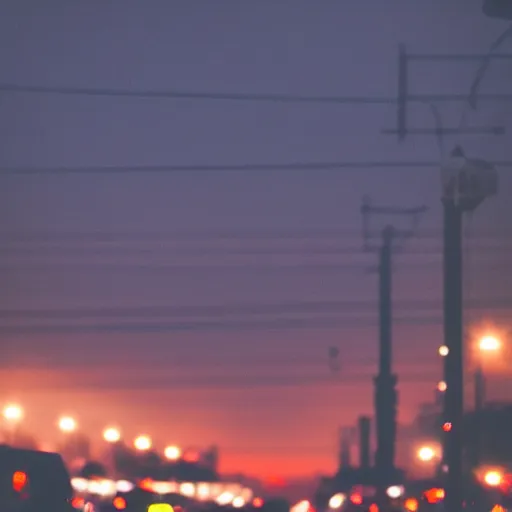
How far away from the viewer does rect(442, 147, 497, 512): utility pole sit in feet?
79.4

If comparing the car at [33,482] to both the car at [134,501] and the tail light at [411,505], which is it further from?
the tail light at [411,505]

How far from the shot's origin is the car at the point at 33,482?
832 inches

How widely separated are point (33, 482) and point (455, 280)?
8.63m

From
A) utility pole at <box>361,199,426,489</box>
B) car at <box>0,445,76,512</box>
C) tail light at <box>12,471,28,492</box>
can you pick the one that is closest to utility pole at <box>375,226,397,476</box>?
utility pole at <box>361,199,426,489</box>

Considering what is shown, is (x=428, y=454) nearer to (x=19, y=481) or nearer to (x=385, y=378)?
(x=385, y=378)

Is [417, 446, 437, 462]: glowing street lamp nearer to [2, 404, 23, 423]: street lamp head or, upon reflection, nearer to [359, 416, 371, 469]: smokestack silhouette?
[359, 416, 371, 469]: smokestack silhouette

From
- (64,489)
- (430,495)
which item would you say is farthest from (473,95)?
(430,495)

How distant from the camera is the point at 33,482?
22641mm

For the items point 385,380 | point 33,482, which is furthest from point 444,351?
point 385,380

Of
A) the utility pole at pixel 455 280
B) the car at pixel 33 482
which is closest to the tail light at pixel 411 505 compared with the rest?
the utility pole at pixel 455 280

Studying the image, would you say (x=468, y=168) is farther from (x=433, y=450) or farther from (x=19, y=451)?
(x=433, y=450)

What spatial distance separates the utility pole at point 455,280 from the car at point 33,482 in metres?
7.14

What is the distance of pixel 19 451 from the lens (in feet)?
74.5

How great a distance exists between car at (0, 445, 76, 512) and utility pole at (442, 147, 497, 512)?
23.4 feet
